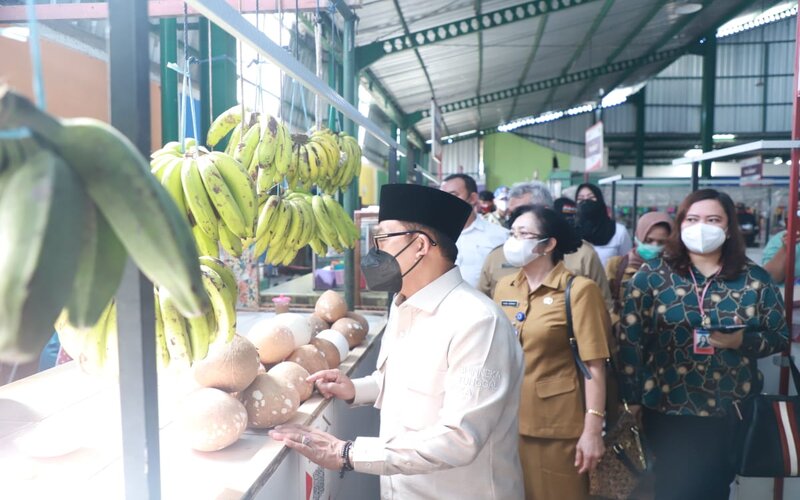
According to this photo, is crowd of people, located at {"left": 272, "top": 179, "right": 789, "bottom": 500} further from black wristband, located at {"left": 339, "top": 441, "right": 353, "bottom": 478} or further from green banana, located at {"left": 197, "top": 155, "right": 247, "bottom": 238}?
green banana, located at {"left": 197, "top": 155, "right": 247, "bottom": 238}

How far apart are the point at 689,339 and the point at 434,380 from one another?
134 centimetres

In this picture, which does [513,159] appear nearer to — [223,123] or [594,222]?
[594,222]

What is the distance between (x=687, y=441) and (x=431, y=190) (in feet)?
5.31

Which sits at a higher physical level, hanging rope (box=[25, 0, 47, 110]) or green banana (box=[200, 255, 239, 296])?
hanging rope (box=[25, 0, 47, 110])

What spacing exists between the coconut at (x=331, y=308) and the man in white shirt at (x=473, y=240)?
1081 mm

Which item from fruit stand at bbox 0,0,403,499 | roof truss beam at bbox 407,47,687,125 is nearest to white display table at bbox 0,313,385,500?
fruit stand at bbox 0,0,403,499

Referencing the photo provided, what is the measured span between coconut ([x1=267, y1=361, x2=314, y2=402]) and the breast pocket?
1.31ft

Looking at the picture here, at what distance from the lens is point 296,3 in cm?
239

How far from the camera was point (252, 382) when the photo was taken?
1689mm

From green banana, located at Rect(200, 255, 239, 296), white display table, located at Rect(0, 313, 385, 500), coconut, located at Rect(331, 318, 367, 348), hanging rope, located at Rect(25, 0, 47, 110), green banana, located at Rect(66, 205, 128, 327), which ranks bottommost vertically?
white display table, located at Rect(0, 313, 385, 500)

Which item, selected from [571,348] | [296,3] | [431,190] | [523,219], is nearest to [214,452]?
[431,190]

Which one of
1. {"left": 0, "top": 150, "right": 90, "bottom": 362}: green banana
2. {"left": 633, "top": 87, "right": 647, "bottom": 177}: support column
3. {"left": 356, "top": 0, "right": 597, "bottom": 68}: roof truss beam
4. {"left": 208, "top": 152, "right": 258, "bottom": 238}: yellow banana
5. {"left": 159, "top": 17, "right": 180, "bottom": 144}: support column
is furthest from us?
{"left": 633, "top": 87, "right": 647, "bottom": 177}: support column

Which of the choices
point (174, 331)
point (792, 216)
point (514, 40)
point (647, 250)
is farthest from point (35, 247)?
point (514, 40)

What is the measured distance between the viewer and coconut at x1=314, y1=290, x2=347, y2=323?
2848mm
